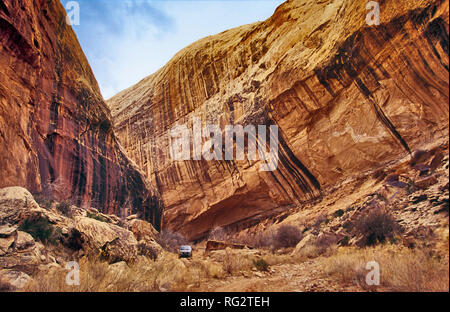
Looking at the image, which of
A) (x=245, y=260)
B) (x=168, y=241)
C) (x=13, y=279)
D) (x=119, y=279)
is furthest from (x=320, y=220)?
(x=13, y=279)

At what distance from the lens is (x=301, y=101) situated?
17.7 meters

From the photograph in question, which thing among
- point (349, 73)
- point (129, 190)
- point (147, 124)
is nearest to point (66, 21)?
point (129, 190)

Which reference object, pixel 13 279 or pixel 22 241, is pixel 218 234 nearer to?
pixel 22 241

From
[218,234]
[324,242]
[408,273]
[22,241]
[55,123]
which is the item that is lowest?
[218,234]

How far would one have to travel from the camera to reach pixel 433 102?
8.30 m

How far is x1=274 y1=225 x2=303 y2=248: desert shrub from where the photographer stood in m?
12.8

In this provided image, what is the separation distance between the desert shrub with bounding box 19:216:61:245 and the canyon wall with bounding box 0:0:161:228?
101 inches

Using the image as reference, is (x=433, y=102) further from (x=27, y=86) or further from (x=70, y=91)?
(x=70, y=91)

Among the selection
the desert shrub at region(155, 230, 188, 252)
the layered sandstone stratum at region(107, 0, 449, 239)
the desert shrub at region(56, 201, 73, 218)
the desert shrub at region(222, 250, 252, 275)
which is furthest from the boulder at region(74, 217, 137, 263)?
the layered sandstone stratum at region(107, 0, 449, 239)

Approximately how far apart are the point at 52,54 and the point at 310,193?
62.9 ft

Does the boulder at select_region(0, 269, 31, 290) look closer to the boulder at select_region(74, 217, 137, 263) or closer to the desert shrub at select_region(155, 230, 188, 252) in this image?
the boulder at select_region(74, 217, 137, 263)

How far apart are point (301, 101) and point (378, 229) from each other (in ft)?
40.0

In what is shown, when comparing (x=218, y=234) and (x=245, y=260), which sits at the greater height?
(x=245, y=260)

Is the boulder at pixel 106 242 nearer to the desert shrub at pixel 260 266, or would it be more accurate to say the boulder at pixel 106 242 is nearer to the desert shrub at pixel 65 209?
the desert shrub at pixel 65 209
